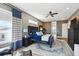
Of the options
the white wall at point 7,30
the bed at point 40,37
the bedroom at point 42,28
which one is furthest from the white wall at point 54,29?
the white wall at point 7,30

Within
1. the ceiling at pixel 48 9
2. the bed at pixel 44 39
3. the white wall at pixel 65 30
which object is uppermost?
the ceiling at pixel 48 9

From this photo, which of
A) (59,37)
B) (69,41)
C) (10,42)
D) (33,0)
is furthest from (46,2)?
(10,42)

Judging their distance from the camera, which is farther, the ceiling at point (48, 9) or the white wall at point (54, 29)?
the white wall at point (54, 29)

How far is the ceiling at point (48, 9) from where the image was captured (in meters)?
2.59

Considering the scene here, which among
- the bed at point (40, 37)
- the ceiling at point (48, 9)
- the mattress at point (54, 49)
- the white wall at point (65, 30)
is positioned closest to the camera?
the ceiling at point (48, 9)

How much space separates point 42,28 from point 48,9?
0.55 meters

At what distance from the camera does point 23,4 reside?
2.61 meters

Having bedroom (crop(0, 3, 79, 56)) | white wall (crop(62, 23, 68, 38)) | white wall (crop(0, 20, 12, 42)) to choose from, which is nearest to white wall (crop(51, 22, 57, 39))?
bedroom (crop(0, 3, 79, 56))

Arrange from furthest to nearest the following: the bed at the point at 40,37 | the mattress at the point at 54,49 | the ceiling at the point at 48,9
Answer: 1. the bed at the point at 40,37
2. the mattress at the point at 54,49
3. the ceiling at the point at 48,9

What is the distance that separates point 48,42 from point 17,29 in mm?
978

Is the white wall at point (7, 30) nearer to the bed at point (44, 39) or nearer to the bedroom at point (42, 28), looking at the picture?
the bedroom at point (42, 28)

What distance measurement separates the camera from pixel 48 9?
2672mm

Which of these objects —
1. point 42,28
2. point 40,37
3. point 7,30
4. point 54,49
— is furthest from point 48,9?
point 7,30

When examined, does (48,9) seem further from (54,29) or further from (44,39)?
(44,39)
